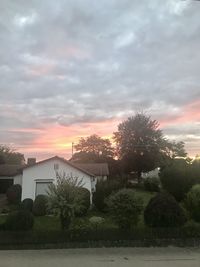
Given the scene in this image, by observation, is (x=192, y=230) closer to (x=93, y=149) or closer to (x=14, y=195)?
(x=14, y=195)

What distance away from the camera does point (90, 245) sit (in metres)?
18.9

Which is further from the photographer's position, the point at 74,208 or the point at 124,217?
the point at 74,208

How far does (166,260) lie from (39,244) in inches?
232

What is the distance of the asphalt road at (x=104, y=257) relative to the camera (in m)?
15.0

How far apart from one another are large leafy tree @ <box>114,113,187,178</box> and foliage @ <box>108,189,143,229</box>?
43668 millimetres

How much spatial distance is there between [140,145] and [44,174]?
32551mm

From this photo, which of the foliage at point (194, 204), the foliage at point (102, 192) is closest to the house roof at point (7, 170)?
the foliage at point (102, 192)

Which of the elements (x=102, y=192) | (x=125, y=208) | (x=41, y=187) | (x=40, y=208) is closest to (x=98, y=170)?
(x=41, y=187)

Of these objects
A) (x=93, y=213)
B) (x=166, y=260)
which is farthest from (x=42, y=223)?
(x=166, y=260)

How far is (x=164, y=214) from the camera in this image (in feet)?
66.7

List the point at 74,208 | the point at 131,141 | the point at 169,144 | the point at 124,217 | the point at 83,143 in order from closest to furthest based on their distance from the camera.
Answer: the point at 124,217 < the point at 74,208 < the point at 131,141 < the point at 169,144 < the point at 83,143

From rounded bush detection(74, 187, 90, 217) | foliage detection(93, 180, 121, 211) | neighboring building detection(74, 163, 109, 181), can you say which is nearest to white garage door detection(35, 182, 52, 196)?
rounded bush detection(74, 187, 90, 217)

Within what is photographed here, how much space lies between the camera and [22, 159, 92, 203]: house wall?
37375 mm

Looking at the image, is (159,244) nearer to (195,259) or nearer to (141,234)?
(141,234)
